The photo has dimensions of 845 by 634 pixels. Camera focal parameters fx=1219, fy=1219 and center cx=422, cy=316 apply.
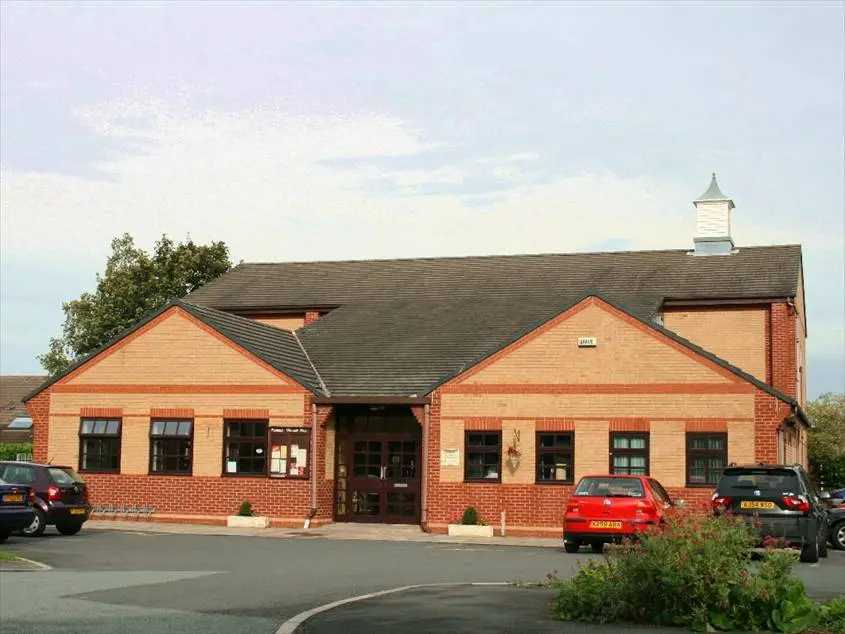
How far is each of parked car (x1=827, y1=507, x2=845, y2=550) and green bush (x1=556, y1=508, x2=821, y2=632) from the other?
14.0 metres

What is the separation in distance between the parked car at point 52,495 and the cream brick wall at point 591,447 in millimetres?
11409

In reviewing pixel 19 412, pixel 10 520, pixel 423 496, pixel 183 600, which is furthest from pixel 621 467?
pixel 19 412

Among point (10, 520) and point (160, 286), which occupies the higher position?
point (160, 286)

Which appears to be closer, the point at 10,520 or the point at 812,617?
the point at 812,617

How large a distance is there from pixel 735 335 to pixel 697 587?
25.2 metres

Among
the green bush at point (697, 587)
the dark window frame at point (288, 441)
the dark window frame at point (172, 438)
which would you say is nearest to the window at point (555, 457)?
the dark window frame at point (288, 441)

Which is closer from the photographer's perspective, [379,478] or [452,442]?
[452,442]

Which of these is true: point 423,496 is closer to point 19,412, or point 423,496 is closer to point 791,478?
point 791,478

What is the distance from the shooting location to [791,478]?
854 inches

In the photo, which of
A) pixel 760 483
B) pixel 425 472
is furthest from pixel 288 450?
pixel 760 483

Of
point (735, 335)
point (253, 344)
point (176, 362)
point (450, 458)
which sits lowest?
point (450, 458)

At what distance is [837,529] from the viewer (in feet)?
81.8

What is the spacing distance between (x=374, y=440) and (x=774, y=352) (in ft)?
39.3

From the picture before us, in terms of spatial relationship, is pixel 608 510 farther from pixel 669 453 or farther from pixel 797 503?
pixel 669 453
